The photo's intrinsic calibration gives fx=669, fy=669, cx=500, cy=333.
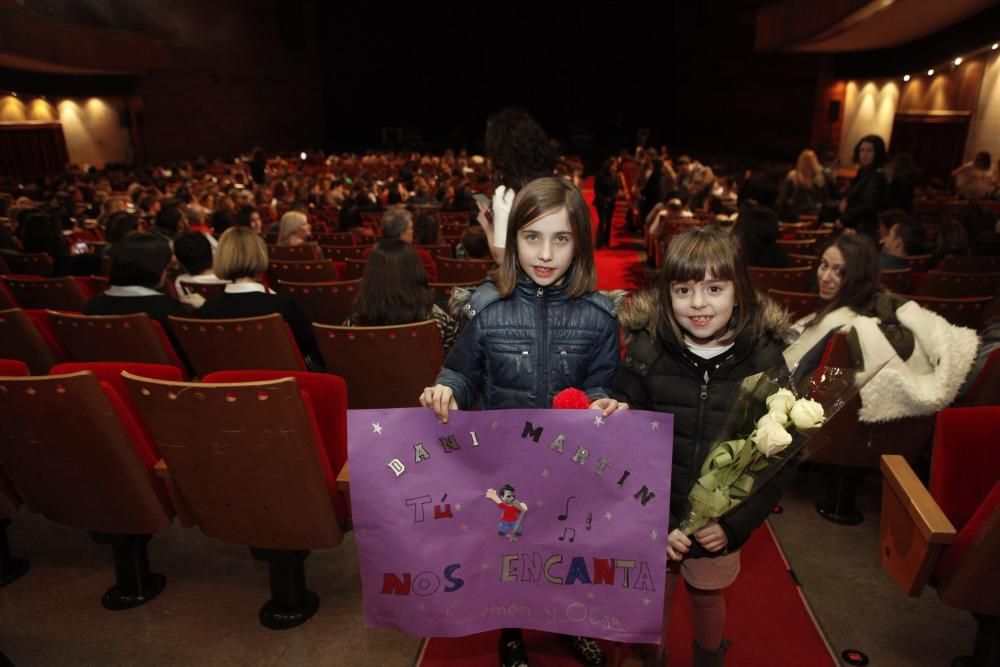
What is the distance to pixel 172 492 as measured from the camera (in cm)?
202

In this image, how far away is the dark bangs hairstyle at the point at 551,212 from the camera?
1646 millimetres

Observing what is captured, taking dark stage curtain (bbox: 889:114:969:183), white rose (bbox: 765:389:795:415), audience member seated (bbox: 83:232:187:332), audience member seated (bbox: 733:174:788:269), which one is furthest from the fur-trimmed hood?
dark stage curtain (bbox: 889:114:969:183)

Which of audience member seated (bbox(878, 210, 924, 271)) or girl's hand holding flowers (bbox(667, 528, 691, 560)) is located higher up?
audience member seated (bbox(878, 210, 924, 271))

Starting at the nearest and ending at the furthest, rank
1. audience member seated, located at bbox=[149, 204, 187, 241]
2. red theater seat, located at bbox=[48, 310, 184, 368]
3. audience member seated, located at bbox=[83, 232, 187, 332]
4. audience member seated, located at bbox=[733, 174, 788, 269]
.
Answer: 1. red theater seat, located at bbox=[48, 310, 184, 368]
2. audience member seated, located at bbox=[83, 232, 187, 332]
3. audience member seated, located at bbox=[733, 174, 788, 269]
4. audience member seated, located at bbox=[149, 204, 187, 241]

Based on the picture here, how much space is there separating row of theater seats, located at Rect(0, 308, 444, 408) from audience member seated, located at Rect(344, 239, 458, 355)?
20 cm

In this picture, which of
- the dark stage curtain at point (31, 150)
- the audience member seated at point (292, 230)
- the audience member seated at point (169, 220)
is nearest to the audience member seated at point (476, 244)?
the audience member seated at point (292, 230)

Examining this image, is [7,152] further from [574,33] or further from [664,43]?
[664,43]

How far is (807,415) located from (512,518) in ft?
2.17

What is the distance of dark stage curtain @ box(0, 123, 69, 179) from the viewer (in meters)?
14.6

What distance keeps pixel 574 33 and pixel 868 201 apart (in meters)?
20.0

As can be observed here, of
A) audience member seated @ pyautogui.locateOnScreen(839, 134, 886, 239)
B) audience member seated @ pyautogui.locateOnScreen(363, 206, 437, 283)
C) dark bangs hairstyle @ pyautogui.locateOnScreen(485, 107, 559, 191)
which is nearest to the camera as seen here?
dark bangs hairstyle @ pyautogui.locateOnScreen(485, 107, 559, 191)

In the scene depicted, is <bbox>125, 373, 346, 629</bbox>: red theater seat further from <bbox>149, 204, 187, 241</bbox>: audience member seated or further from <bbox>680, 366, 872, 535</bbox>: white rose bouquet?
<bbox>149, 204, 187, 241</bbox>: audience member seated

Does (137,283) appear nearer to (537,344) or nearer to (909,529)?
(537,344)

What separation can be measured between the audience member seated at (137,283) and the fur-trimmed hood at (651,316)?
7.65 feet
